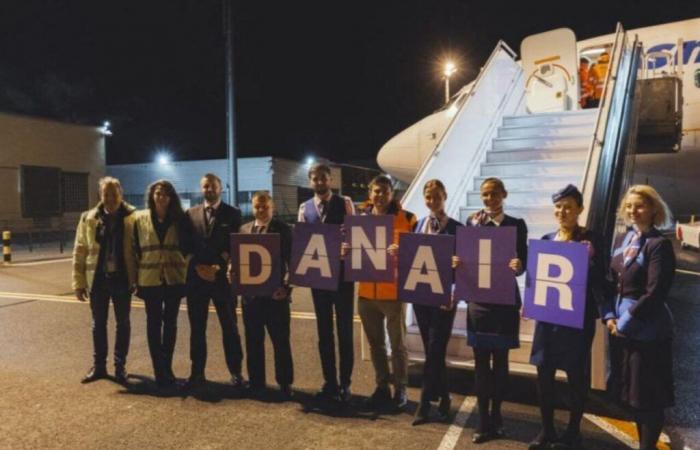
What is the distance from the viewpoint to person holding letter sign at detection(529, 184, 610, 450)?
3.52 meters

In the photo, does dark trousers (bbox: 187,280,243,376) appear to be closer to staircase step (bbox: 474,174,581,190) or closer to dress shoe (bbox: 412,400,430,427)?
dress shoe (bbox: 412,400,430,427)

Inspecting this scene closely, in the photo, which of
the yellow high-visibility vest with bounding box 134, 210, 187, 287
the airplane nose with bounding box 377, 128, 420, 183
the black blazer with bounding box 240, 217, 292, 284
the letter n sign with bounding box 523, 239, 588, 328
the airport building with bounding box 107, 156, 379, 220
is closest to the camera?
the letter n sign with bounding box 523, 239, 588, 328

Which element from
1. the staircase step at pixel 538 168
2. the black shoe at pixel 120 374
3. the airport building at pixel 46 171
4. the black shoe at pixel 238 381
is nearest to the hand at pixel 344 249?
the black shoe at pixel 238 381

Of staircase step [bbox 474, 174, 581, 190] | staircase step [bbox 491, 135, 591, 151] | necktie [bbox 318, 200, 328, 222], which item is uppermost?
staircase step [bbox 491, 135, 591, 151]

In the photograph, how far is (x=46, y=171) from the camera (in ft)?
93.4

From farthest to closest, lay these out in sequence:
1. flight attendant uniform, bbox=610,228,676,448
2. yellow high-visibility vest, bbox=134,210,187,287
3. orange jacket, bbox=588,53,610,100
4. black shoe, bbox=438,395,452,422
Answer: orange jacket, bbox=588,53,610,100
yellow high-visibility vest, bbox=134,210,187,287
black shoe, bbox=438,395,452,422
flight attendant uniform, bbox=610,228,676,448

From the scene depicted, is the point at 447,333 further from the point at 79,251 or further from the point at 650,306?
the point at 79,251

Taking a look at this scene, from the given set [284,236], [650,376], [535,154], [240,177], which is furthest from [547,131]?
[240,177]

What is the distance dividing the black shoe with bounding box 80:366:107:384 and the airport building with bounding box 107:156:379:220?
105 ft

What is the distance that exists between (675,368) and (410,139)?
6446 mm

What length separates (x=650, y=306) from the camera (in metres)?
3.20

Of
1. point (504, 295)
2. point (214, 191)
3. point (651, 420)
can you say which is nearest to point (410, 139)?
point (214, 191)

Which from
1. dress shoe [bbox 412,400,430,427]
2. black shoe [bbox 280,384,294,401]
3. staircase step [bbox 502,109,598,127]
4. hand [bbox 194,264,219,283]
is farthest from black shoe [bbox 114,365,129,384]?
staircase step [bbox 502,109,598,127]

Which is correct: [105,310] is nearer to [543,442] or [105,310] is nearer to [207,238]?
[207,238]
